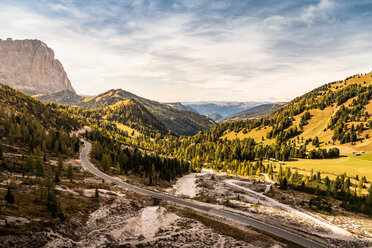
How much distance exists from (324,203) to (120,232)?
80.1 metres

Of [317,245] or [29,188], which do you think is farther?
[29,188]

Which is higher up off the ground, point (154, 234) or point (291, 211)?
point (154, 234)

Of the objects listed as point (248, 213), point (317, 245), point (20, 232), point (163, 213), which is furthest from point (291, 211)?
point (20, 232)

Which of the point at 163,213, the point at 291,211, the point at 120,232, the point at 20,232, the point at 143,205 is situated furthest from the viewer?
the point at 291,211

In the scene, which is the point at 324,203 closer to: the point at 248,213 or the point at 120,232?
the point at 248,213

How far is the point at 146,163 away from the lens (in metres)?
110

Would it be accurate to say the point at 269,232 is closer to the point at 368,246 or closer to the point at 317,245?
the point at 317,245

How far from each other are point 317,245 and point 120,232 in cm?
4481

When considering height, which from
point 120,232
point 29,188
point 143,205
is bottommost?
point 143,205

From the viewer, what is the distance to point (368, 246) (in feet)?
138

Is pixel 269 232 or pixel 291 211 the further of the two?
pixel 291 211

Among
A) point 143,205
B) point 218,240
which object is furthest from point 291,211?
point 143,205

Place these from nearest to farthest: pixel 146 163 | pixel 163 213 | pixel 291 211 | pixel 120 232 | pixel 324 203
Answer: pixel 120 232 → pixel 163 213 → pixel 291 211 → pixel 324 203 → pixel 146 163

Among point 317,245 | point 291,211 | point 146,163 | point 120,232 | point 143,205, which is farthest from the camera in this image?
point 146,163
